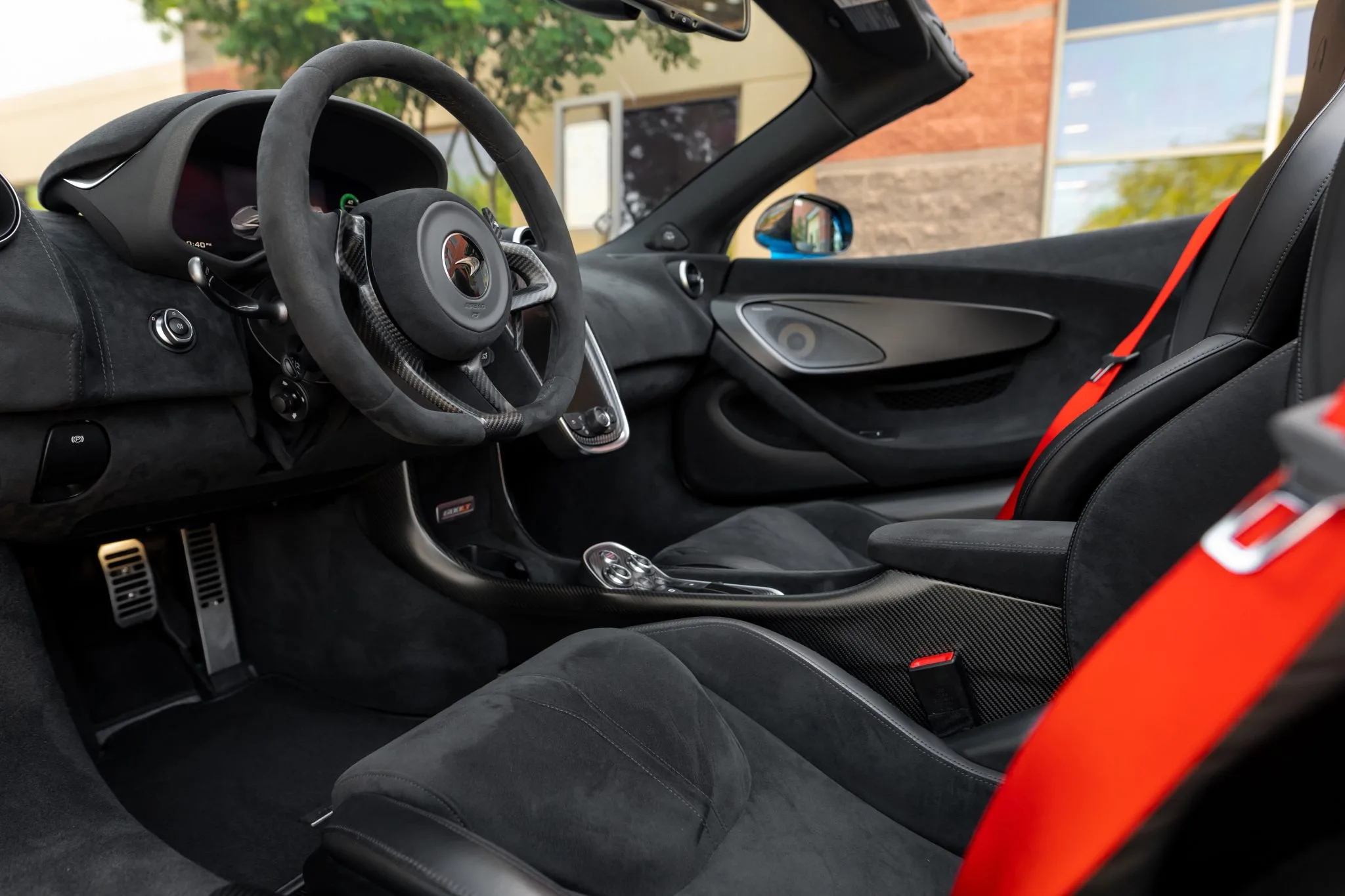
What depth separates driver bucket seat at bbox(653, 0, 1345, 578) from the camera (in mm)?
996

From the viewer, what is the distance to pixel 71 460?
1.08m

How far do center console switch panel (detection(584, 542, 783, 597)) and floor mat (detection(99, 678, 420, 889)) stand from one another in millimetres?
488

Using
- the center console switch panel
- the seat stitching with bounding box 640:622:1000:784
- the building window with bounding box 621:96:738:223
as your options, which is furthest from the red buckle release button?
the building window with bounding box 621:96:738:223

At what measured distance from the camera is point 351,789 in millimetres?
808

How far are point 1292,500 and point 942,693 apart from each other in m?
0.77

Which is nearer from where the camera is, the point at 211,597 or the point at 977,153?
the point at 211,597

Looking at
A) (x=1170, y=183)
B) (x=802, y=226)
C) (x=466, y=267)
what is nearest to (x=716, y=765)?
(x=466, y=267)

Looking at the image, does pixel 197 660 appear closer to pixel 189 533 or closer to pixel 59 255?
pixel 189 533

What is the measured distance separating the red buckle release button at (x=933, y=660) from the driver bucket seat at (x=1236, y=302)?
0.85 feet

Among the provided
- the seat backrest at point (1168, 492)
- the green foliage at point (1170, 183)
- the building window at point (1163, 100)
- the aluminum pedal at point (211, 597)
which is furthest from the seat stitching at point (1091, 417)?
the green foliage at point (1170, 183)

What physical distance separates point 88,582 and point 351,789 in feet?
3.36

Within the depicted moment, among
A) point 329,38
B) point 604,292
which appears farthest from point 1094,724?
point 329,38

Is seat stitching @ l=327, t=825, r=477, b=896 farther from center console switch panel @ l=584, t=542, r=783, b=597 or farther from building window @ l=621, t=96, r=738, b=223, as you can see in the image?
building window @ l=621, t=96, r=738, b=223

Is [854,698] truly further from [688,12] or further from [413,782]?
[688,12]
